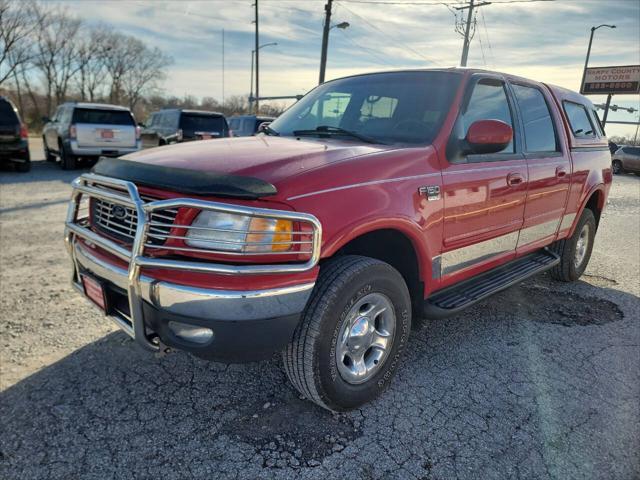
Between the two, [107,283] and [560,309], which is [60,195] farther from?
[560,309]

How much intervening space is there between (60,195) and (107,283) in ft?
25.2

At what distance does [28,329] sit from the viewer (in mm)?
3418

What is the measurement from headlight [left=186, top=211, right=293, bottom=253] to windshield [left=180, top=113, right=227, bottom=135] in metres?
11.8

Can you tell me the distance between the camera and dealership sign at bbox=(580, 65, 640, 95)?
139 ft

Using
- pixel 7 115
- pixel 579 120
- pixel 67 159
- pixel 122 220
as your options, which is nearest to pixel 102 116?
pixel 67 159

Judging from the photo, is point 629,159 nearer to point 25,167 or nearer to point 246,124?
point 246,124

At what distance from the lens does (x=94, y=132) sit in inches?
Result: 486

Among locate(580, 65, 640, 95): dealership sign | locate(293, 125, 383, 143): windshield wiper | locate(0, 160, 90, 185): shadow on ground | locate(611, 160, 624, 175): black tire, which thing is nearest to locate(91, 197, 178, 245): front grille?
locate(293, 125, 383, 143): windshield wiper

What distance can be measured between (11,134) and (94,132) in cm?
189

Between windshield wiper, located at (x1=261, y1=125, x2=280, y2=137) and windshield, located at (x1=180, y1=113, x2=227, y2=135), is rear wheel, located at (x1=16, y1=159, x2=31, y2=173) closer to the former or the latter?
windshield, located at (x1=180, y1=113, x2=227, y2=135)

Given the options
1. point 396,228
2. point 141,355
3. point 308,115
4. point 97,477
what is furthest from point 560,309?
point 97,477

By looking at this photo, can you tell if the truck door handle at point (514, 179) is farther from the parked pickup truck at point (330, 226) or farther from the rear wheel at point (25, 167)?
the rear wheel at point (25, 167)

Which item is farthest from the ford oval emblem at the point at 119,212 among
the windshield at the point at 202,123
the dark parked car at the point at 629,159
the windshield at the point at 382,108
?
the dark parked car at the point at 629,159

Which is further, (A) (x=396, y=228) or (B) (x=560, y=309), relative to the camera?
(B) (x=560, y=309)
